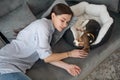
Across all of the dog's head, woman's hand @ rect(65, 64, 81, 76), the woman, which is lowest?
woman's hand @ rect(65, 64, 81, 76)

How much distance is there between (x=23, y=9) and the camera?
1.83 metres

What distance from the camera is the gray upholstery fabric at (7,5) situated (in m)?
1.79

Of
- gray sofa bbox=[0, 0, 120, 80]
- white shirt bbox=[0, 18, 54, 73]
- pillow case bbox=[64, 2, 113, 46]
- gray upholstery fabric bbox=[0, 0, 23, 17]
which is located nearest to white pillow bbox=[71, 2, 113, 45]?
pillow case bbox=[64, 2, 113, 46]

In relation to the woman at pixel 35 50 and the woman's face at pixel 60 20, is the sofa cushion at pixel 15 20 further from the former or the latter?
the woman's face at pixel 60 20

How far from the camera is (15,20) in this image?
176 cm

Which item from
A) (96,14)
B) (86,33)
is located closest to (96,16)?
(96,14)

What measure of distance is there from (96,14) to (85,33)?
0.84 feet

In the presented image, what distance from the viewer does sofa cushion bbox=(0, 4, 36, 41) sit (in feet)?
5.71

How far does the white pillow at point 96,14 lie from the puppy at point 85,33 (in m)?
0.05

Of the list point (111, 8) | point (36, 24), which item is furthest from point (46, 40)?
point (111, 8)

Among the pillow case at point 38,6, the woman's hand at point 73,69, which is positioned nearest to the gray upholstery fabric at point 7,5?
the pillow case at point 38,6

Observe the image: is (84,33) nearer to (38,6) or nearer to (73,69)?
(73,69)

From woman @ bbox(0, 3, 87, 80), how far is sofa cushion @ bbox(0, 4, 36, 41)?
0.15 m

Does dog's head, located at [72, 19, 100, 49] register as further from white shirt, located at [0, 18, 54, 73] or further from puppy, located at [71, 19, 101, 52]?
white shirt, located at [0, 18, 54, 73]
